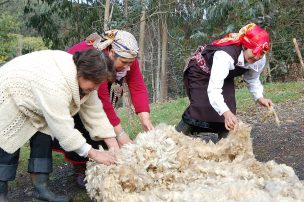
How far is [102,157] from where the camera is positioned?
2785 millimetres

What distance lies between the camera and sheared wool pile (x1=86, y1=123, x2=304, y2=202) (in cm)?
245

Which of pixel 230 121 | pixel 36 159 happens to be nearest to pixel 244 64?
pixel 230 121

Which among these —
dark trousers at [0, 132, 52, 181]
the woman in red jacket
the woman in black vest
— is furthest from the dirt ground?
the woman in black vest

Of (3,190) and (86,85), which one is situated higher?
(86,85)

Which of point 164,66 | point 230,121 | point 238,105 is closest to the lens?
point 230,121

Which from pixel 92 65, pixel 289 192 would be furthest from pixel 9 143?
pixel 289 192

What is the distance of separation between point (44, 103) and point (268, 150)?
2.71m

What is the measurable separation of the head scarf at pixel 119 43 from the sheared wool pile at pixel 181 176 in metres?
0.65

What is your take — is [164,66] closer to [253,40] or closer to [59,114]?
[253,40]

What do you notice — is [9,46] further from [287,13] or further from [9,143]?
[9,143]

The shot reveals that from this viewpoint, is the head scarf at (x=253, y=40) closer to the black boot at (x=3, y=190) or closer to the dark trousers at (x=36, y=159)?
the dark trousers at (x=36, y=159)

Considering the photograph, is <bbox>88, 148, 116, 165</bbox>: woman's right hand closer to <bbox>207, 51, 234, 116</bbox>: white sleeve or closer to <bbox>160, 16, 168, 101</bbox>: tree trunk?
<bbox>207, 51, 234, 116</bbox>: white sleeve

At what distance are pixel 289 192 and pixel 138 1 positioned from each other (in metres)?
11.1

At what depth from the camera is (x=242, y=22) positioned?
13.0 metres
